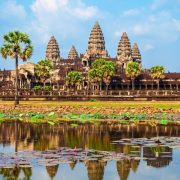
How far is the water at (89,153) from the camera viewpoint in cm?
2623

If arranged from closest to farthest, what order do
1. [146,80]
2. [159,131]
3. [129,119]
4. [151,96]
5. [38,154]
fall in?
[38,154] → [159,131] → [129,119] → [151,96] → [146,80]

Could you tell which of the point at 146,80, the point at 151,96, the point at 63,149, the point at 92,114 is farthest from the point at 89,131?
the point at 146,80

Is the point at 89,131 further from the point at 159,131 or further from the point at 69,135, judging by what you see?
the point at 159,131

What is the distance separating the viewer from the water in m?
26.2

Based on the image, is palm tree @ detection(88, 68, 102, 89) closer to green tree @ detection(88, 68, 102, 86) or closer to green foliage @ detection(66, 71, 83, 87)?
green tree @ detection(88, 68, 102, 86)

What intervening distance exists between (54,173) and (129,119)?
33751 millimetres

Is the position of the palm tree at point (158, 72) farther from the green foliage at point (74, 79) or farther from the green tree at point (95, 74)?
the green foliage at point (74, 79)

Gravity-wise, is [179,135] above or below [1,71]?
below

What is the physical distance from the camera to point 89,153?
106 feet

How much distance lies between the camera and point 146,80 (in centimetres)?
15162

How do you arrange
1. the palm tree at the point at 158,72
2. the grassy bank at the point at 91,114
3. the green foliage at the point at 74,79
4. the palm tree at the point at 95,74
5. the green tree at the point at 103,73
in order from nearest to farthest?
the grassy bank at the point at 91,114 < the green tree at the point at 103,73 < the palm tree at the point at 95,74 < the green foliage at the point at 74,79 < the palm tree at the point at 158,72

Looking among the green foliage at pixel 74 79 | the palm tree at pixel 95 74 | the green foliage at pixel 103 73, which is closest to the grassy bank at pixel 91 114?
the green foliage at pixel 103 73

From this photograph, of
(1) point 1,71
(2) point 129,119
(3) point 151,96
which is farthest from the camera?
(1) point 1,71

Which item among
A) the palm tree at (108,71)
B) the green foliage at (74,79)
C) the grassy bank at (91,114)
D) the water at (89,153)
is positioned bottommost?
the water at (89,153)
